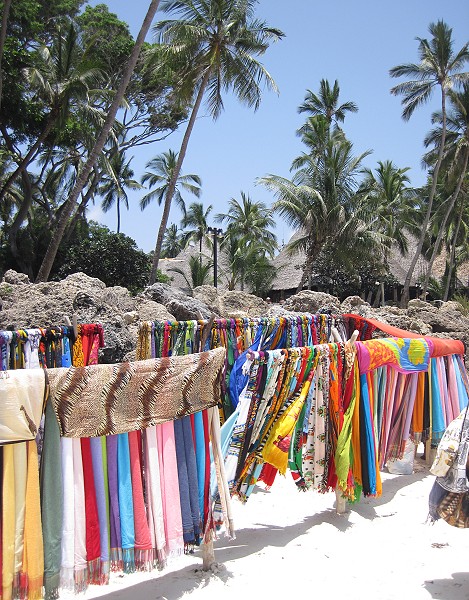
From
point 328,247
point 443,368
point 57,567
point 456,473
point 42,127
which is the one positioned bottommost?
point 57,567

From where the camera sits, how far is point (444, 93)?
1062 inches

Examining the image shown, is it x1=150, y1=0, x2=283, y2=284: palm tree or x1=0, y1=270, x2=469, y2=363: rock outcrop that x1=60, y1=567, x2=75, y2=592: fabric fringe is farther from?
x1=150, y1=0, x2=283, y2=284: palm tree

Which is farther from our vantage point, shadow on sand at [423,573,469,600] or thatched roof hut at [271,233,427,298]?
thatched roof hut at [271,233,427,298]

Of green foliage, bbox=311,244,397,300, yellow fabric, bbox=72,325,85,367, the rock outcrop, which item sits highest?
green foliage, bbox=311,244,397,300

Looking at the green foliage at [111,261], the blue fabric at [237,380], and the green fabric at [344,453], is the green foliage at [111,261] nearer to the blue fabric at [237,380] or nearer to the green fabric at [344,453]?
the blue fabric at [237,380]

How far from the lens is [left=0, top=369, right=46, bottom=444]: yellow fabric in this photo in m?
2.77

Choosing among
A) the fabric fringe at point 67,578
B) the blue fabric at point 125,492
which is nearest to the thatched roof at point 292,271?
the blue fabric at point 125,492

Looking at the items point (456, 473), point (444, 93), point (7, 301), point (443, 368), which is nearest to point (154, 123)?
point (444, 93)

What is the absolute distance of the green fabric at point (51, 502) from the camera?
2881 mm

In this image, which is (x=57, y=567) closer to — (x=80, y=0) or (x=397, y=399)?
(x=397, y=399)

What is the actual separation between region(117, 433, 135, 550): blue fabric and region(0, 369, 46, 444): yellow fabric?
53cm

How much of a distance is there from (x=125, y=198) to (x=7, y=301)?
30.4 metres

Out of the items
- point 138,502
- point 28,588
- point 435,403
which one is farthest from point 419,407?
point 28,588

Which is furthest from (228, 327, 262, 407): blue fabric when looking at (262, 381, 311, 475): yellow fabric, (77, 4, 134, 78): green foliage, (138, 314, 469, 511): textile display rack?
(77, 4, 134, 78): green foliage
